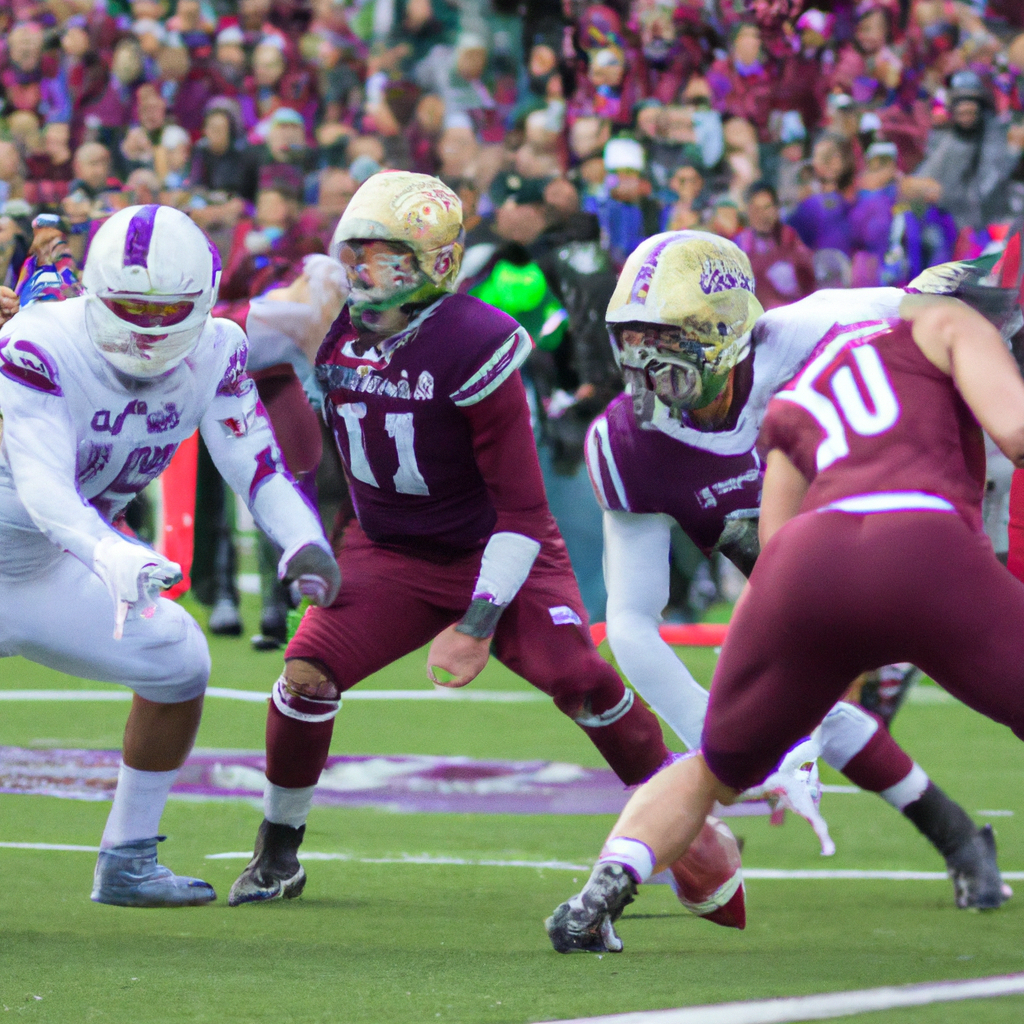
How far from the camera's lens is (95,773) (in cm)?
643

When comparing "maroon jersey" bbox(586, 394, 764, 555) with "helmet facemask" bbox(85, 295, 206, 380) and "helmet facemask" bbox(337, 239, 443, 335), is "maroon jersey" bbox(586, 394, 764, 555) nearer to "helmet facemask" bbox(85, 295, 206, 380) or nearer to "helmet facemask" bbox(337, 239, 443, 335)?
"helmet facemask" bbox(337, 239, 443, 335)

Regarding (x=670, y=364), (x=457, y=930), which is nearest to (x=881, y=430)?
(x=670, y=364)

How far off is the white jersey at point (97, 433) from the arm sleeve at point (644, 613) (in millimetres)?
762

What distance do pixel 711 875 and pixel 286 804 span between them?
45.2 inches

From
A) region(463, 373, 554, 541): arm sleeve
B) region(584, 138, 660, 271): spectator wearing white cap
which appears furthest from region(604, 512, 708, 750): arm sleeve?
region(584, 138, 660, 271): spectator wearing white cap

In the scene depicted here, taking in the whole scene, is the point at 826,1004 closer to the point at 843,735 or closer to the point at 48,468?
the point at 843,735

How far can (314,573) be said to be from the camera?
4465 millimetres

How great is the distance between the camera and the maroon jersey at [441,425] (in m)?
4.57

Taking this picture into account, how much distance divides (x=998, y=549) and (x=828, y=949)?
2585 millimetres

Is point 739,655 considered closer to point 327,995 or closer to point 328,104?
point 327,995

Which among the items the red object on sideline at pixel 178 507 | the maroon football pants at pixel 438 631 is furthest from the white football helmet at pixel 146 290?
the red object on sideline at pixel 178 507

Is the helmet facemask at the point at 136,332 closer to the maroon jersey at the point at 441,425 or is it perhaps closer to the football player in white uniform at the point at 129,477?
the football player in white uniform at the point at 129,477

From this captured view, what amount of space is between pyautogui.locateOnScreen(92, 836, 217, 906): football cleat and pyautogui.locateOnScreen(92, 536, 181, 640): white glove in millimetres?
887

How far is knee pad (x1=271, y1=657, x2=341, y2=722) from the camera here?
4613 mm
